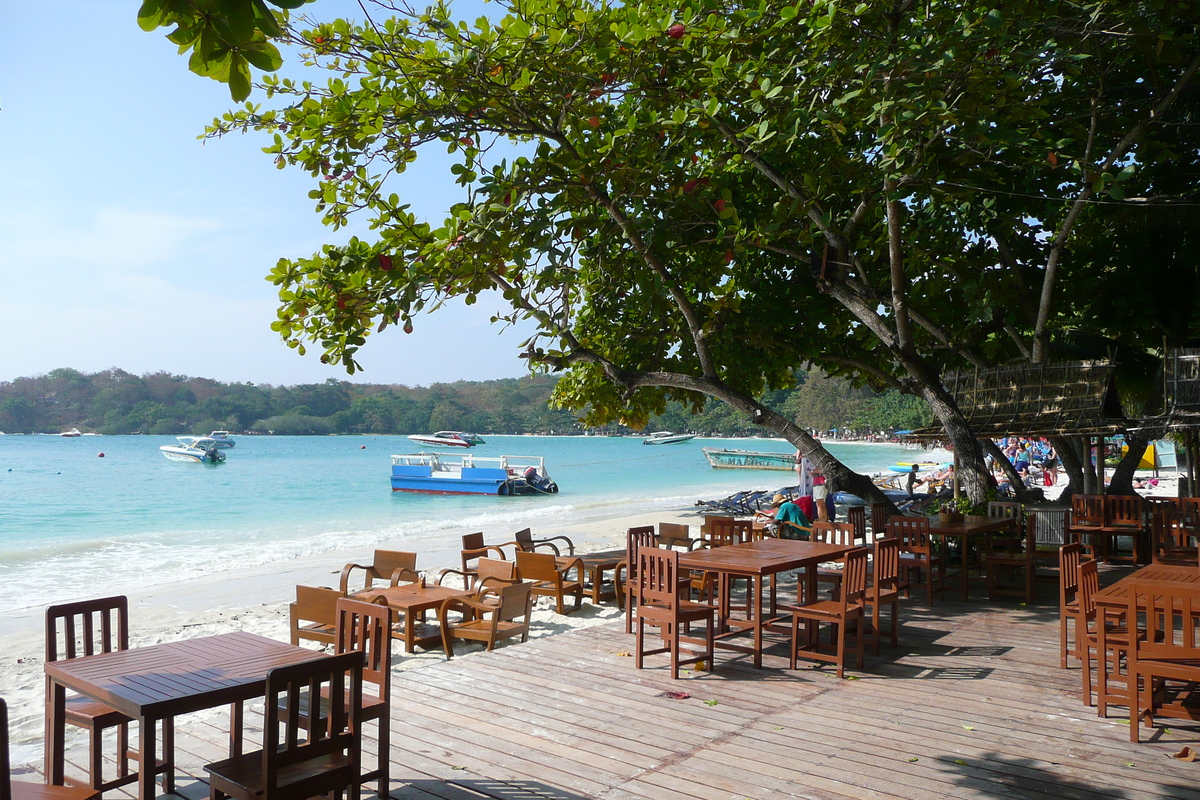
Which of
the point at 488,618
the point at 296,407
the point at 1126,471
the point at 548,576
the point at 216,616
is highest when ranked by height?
the point at 296,407

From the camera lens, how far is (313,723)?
→ 3504 millimetres

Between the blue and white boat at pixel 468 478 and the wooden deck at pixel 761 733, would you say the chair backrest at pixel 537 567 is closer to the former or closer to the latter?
the wooden deck at pixel 761 733

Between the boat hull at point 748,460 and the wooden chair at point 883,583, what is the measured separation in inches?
2061

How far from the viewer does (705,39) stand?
872 centimetres

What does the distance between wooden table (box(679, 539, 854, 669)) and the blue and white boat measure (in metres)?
32.5

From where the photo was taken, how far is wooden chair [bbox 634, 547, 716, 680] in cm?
601

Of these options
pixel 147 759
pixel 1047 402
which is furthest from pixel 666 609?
pixel 1047 402

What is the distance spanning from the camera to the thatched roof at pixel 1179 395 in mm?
10688

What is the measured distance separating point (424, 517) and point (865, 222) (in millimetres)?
22208

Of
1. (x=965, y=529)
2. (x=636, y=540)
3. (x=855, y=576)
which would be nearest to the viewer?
(x=855, y=576)

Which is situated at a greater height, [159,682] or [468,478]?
[159,682]

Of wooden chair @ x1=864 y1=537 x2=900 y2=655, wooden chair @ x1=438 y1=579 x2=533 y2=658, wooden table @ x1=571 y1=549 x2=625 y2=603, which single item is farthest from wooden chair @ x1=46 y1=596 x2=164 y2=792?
wooden table @ x1=571 y1=549 x2=625 y2=603

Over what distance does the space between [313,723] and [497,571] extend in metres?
5.12

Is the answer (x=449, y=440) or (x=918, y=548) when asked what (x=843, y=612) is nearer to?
(x=918, y=548)
